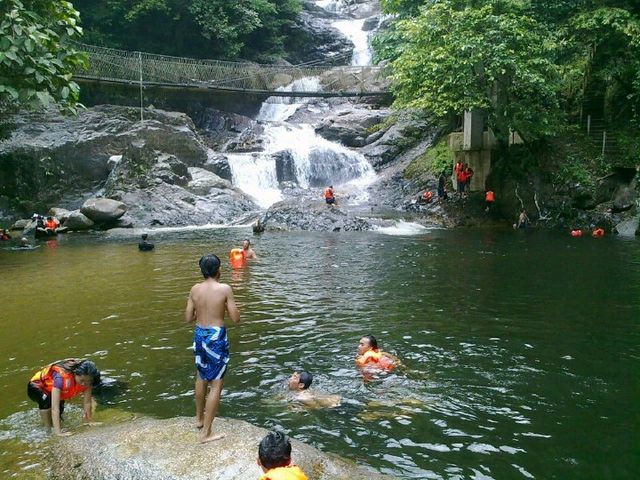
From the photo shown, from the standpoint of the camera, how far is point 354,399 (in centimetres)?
693

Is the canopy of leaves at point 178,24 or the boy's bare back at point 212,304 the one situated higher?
the canopy of leaves at point 178,24

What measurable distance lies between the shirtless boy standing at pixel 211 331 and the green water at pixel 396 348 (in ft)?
4.20

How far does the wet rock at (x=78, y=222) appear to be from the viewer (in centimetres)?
2383

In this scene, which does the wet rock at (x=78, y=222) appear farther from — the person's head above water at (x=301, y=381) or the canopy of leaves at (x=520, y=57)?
the person's head above water at (x=301, y=381)

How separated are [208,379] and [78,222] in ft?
68.0

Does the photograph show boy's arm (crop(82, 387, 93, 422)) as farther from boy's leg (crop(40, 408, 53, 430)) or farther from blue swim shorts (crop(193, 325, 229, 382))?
blue swim shorts (crop(193, 325, 229, 382))

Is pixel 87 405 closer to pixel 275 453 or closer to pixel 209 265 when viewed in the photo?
pixel 209 265

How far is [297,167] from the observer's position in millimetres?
32312

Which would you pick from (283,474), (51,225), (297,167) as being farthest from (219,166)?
(283,474)

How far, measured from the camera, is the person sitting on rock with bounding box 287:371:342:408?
6.75m

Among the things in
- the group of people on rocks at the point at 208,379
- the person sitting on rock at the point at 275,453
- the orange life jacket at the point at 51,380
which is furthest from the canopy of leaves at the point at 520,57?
the person sitting on rock at the point at 275,453

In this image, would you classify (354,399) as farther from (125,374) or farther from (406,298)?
(406,298)

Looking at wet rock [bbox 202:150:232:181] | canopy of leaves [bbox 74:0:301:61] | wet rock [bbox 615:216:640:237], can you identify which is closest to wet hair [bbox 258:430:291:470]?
wet rock [bbox 615:216:640:237]

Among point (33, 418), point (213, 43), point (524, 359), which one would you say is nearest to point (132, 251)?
point (33, 418)
